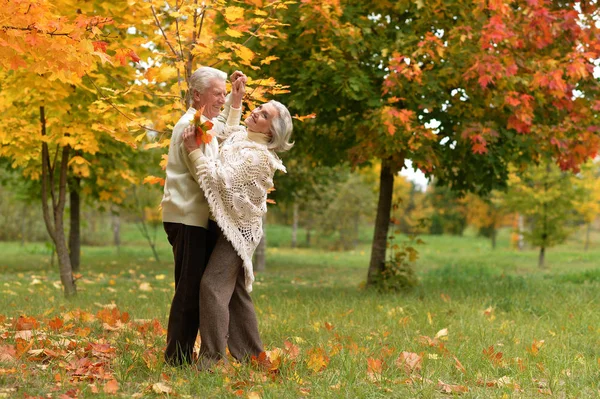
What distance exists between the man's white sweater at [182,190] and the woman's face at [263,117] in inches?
10.9

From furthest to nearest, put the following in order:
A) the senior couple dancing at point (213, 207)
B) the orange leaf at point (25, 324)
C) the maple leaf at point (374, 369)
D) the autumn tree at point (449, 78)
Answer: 1. the autumn tree at point (449, 78)
2. the orange leaf at point (25, 324)
3. the maple leaf at point (374, 369)
4. the senior couple dancing at point (213, 207)

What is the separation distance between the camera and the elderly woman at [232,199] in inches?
144

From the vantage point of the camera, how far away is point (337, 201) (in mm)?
28062

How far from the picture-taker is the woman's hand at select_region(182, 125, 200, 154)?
11.8 feet

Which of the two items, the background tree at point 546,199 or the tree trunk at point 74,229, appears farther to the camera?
the background tree at point 546,199

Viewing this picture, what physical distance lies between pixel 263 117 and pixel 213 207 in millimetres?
585

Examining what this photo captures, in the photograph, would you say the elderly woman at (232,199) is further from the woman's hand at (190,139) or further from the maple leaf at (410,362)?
the maple leaf at (410,362)

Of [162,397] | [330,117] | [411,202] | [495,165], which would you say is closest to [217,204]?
[162,397]

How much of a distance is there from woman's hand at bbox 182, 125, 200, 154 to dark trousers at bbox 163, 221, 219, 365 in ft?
1.48

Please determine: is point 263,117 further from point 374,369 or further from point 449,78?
point 449,78

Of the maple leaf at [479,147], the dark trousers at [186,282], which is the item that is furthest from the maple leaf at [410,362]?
the maple leaf at [479,147]

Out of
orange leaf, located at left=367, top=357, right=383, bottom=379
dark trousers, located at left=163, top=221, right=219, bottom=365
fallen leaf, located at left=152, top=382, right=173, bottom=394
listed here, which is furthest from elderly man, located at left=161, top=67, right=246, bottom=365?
orange leaf, located at left=367, top=357, right=383, bottom=379

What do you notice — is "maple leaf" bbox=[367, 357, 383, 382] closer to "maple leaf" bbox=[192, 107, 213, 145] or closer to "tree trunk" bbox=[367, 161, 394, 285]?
"maple leaf" bbox=[192, 107, 213, 145]

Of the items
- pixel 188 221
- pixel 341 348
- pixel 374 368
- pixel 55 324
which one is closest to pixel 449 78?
pixel 341 348
